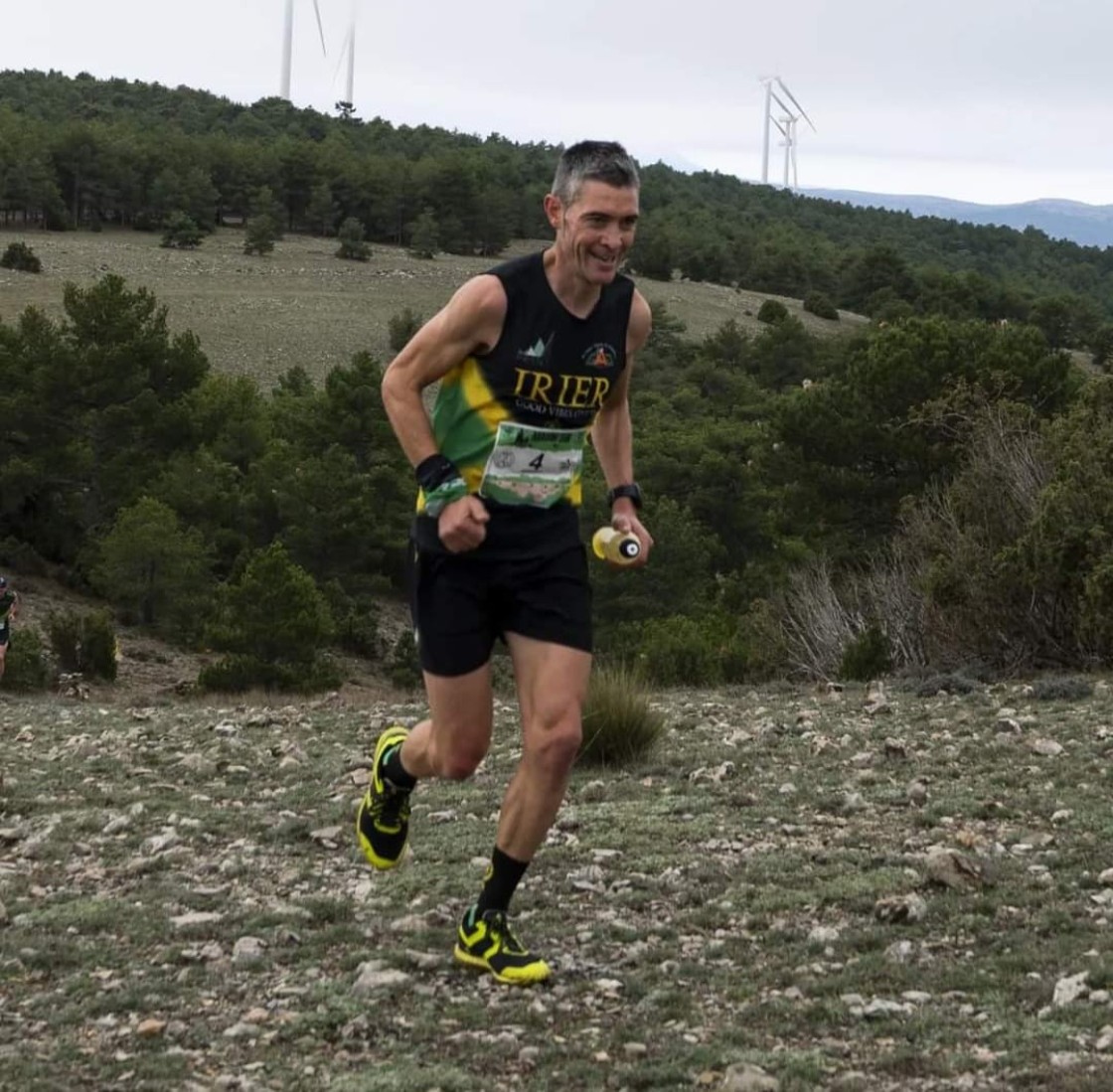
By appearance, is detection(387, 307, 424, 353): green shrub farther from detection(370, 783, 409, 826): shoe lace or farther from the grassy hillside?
detection(370, 783, 409, 826): shoe lace

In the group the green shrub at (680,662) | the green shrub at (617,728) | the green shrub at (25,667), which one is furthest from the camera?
the green shrub at (25,667)

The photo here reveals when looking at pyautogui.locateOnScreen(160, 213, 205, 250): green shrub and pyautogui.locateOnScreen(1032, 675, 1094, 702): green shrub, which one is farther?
pyautogui.locateOnScreen(160, 213, 205, 250): green shrub

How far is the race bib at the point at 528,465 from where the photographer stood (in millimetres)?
4809

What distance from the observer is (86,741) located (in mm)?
10812

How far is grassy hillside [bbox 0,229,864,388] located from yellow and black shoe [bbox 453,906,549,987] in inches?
2682

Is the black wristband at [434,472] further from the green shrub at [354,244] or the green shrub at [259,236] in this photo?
the green shrub at [354,244]

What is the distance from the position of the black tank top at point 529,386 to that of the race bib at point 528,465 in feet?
0.07

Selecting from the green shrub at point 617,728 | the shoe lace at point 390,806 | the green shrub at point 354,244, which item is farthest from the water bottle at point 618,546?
the green shrub at point 354,244

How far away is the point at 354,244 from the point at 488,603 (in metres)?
98.1

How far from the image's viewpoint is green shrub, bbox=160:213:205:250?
318ft

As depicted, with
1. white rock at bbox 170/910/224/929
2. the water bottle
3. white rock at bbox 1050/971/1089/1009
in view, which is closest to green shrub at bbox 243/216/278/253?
white rock at bbox 170/910/224/929

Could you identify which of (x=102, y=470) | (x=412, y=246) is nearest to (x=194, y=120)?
(x=412, y=246)

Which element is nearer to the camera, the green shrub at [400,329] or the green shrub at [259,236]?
the green shrub at [400,329]

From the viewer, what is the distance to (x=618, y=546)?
5086 mm
